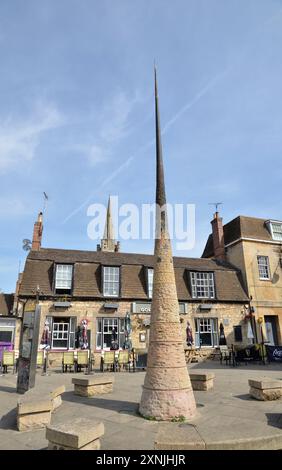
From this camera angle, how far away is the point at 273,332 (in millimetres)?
22766

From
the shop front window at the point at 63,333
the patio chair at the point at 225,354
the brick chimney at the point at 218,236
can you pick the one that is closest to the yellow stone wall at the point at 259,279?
the brick chimney at the point at 218,236

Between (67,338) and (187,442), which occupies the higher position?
(67,338)

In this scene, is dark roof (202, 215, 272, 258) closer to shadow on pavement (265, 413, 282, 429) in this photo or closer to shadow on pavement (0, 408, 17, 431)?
shadow on pavement (265, 413, 282, 429)

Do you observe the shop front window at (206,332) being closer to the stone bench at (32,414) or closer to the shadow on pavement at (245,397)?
the shadow on pavement at (245,397)

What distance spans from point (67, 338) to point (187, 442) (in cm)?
1530

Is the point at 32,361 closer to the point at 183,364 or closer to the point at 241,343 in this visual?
the point at 183,364

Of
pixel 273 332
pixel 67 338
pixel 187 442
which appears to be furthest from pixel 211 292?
pixel 187 442

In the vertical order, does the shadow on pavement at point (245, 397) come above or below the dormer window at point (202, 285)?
below

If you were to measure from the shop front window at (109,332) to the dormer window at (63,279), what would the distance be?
267 centimetres

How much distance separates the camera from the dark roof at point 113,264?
63.6 ft

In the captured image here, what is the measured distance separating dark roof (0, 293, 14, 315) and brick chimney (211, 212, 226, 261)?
51.8ft

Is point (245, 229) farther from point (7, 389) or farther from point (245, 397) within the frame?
point (7, 389)

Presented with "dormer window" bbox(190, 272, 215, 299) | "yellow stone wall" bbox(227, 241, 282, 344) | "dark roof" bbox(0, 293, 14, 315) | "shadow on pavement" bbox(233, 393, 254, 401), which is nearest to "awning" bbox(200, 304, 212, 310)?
"dormer window" bbox(190, 272, 215, 299)

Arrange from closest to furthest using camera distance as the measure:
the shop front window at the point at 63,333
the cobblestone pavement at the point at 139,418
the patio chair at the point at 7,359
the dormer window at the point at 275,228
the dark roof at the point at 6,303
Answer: the cobblestone pavement at the point at 139,418, the patio chair at the point at 7,359, the shop front window at the point at 63,333, the dark roof at the point at 6,303, the dormer window at the point at 275,228
